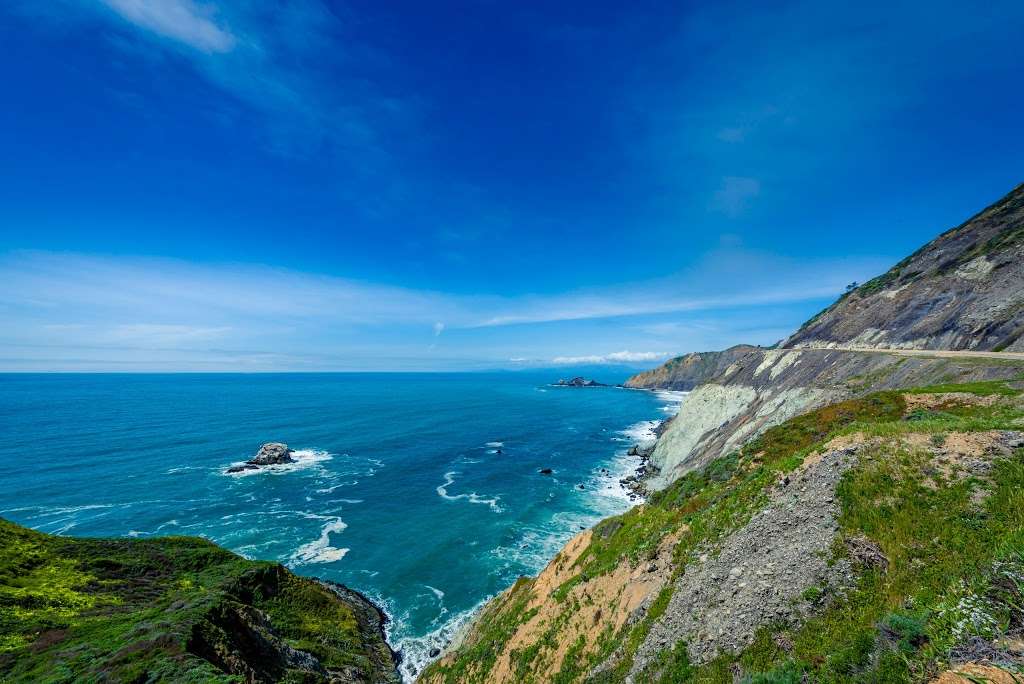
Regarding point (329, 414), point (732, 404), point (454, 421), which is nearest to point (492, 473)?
point (732, 404)

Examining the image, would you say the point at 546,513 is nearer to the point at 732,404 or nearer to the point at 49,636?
the point at 732,404

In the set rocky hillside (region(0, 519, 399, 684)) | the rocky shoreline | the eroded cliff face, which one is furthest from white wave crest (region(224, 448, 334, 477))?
the eroded cliff face

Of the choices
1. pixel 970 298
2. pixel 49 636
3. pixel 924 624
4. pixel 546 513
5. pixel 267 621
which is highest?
pixel 970 298

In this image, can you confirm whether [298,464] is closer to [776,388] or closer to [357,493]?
[357,493]

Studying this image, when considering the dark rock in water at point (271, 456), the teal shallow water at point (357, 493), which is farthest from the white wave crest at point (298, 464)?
the dark rock in water at point (271, 456)

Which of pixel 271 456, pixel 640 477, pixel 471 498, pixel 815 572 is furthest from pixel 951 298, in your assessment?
pixel 271 456

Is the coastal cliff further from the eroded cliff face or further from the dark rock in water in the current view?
the dark rock in water

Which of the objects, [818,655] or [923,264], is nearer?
[818,655]
